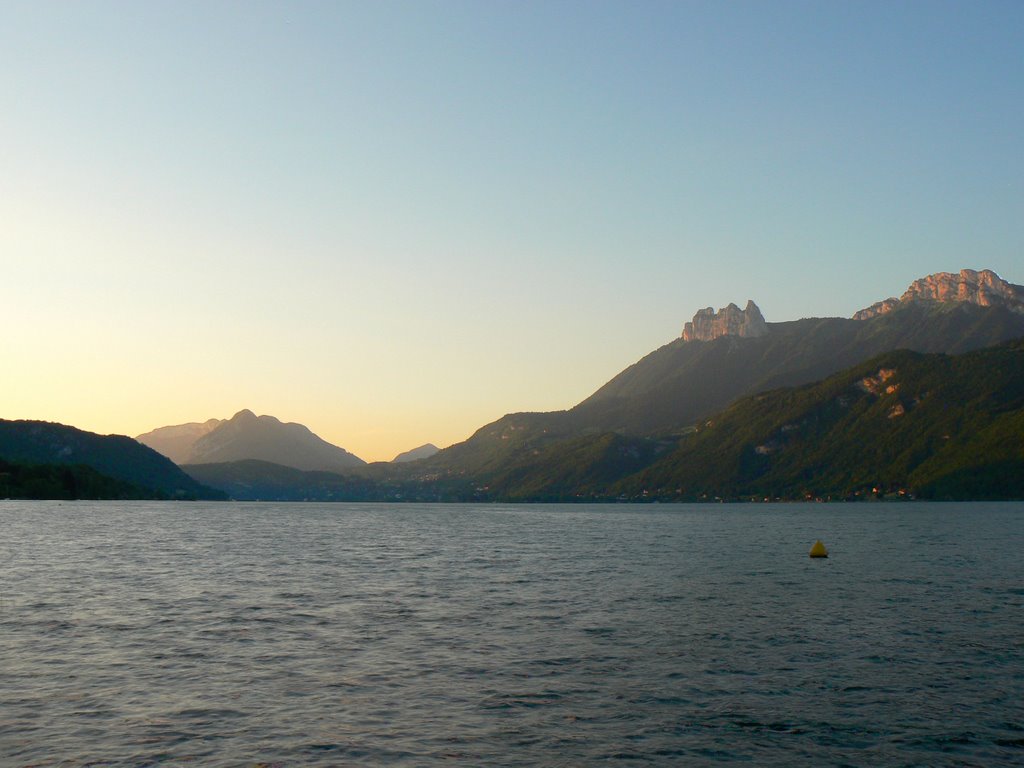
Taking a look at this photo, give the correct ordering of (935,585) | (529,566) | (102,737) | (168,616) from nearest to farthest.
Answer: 1. (102,737)
2. (168,616)
3. (935,585)
4. (529,566)

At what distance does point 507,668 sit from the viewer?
149ft

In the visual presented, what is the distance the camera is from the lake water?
3198 cm

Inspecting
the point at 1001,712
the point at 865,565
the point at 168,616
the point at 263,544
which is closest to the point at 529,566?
the point at 865,565

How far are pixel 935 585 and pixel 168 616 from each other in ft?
231

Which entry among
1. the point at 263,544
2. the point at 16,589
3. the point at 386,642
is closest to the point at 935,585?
the point at 386,642

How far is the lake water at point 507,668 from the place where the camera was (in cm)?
3198

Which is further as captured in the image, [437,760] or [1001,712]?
[1001,712]

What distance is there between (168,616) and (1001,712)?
51.9 m

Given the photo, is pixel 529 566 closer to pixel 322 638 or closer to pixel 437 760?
pixel 322 638

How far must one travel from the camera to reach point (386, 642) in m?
52.5

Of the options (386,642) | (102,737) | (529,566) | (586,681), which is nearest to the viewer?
(102,737)

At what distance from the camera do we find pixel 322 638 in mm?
53625

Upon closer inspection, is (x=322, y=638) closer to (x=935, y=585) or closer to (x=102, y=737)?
(x=102, y=737)

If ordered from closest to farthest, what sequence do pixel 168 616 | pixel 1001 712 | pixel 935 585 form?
pixel 1001 712 < pixel 168 616 < pixel 935 585
